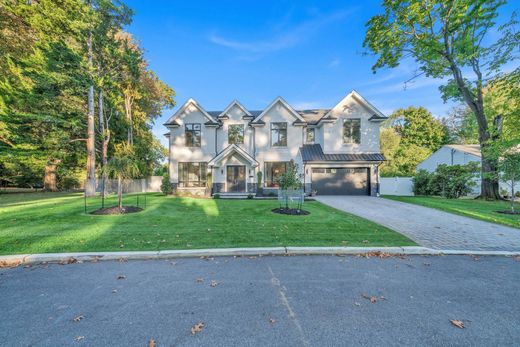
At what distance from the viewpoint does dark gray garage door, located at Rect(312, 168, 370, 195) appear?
682 inches

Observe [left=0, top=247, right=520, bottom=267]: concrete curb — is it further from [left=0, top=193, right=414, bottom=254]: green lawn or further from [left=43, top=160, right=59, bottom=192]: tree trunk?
[left=43, top=160, right=59, bottom=192]: tree trunk

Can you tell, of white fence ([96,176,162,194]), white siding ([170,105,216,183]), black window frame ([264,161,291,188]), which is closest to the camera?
black window frame ([264,161,291,188])

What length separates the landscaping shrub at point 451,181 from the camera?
1584cm

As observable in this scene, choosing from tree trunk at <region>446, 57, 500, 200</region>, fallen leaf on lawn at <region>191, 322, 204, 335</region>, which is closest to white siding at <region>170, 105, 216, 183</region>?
fallen leaf on lawn at <region>191, 322, 204, 335</region>

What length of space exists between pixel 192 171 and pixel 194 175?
1.30 feet

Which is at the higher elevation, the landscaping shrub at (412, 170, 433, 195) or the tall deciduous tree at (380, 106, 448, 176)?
the tall deciduous tree at (380, 106, 448, 176)

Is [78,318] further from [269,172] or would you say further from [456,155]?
[456,155]

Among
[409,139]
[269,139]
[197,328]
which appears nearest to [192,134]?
[269,139]

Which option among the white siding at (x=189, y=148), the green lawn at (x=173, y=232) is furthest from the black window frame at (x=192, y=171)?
the green lawn at (x=173, y=232)

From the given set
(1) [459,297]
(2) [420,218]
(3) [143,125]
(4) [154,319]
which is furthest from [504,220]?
(3) [143,125]

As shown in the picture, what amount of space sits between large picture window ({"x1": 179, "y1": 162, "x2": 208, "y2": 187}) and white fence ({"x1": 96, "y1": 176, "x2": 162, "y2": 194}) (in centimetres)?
498

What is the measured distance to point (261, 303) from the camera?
10.0 ft

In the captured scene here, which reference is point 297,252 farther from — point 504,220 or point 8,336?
point 504,220

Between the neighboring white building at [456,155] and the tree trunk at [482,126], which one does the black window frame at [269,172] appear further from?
the neighboring white building at [456,155]
